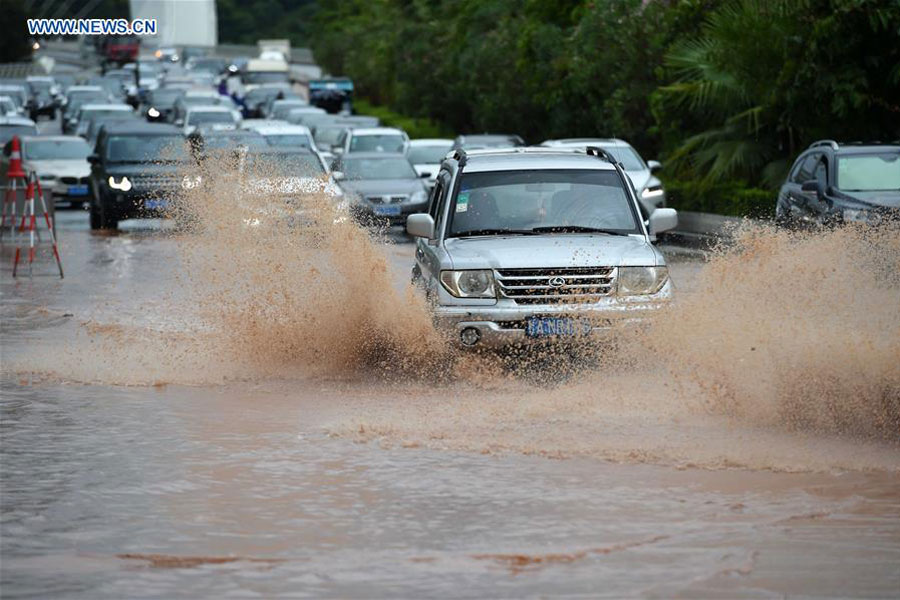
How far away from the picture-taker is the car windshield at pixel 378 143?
3928cm

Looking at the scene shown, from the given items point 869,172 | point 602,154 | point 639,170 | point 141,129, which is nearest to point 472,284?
point 602,154

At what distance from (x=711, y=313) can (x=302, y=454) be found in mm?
3358

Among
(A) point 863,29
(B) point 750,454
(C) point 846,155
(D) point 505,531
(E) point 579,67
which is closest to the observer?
A: (D) point 505,531

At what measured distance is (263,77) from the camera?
323ft

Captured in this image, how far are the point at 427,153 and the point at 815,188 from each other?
1777cm

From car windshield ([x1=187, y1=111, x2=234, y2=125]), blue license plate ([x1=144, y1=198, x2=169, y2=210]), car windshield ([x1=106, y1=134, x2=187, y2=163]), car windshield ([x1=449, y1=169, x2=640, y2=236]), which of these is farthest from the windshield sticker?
car windshield ([x1=187, y1=111, x2=234, y2=125])

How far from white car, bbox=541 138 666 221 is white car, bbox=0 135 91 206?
11672 millimetres

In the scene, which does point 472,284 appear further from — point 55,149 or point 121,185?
point 55,149

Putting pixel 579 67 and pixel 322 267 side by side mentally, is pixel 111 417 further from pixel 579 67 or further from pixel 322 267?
pixel 579 67

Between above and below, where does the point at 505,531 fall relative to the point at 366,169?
above

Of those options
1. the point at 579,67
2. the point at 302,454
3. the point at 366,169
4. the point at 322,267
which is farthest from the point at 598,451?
the point at 579,67

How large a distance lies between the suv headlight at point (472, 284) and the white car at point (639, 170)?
1574 cm

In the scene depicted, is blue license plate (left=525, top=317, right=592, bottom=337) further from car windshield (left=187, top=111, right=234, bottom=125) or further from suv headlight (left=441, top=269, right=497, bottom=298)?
car windshield (left=187, top=111, right=234, bottom=125)

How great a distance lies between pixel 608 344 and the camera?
41.2ft
